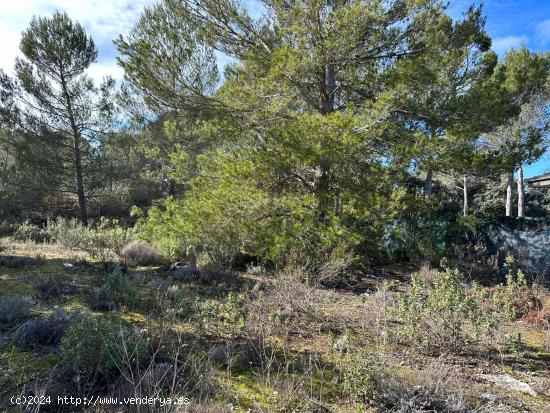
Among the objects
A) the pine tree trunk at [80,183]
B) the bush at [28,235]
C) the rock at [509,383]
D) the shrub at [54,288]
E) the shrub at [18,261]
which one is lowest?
the rock at [509,383]

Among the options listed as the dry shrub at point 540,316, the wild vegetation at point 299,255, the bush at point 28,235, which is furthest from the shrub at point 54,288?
the bush at point 28,235

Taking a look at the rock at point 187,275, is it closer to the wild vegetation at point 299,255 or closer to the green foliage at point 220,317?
the wild vegetation at point 299,255

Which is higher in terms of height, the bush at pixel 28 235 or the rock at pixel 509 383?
the bush at pixel 28 235

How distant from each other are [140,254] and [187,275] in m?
1.96

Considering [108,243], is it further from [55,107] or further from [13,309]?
[55,107]

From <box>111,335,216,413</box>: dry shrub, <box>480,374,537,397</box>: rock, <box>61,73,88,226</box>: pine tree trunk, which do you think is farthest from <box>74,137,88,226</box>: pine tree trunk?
<box>480,374,537,397</box>: rock

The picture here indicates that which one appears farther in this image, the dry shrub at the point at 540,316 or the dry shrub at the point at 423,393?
the dry shrub at the point at 540,316

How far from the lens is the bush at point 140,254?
7.16 metres

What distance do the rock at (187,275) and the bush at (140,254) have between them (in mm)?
1400

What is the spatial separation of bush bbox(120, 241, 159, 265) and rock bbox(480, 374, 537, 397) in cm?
602

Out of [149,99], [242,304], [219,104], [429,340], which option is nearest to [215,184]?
[219,104]

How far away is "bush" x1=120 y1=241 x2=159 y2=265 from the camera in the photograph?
7.16 m

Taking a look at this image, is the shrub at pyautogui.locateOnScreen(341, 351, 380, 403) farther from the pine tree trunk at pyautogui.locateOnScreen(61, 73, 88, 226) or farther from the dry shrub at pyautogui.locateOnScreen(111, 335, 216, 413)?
the pine tree trunk at pyautogui.locateOnScreen(61, 73, 88, 226)

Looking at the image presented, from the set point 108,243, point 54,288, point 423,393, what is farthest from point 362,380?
point 108,243
